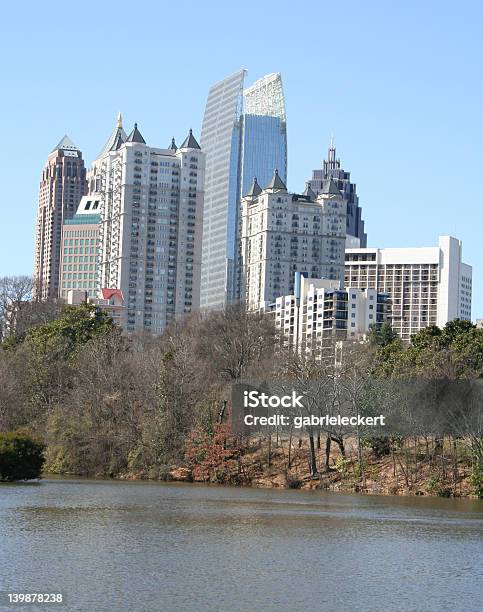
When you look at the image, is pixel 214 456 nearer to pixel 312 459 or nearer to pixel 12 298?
pixel 312 459

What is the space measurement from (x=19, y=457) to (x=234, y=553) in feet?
114

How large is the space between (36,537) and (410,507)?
2917 cm

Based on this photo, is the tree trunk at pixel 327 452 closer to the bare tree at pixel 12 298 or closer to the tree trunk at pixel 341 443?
the tree trunk at pixel 341 443

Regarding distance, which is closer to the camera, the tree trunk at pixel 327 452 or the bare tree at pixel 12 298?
the tree trunk at pixel 327 452

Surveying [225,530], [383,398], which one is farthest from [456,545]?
[383,398]

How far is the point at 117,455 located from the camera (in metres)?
91.9

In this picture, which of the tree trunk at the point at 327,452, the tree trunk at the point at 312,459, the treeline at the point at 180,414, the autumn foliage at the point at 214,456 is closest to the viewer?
the tree trunk at the point at 312,459

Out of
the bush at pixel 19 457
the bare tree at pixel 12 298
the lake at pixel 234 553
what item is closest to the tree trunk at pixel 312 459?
the lake at pixel 234 553

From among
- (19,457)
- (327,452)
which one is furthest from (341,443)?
(19,457)

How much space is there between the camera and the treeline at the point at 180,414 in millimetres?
86562

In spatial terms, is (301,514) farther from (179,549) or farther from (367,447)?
(367,447)

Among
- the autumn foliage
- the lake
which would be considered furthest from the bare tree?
the lake

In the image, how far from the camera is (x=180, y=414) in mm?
91438

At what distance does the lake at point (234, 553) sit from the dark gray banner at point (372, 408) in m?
15.3
